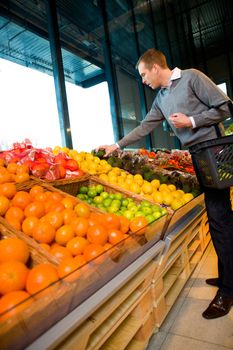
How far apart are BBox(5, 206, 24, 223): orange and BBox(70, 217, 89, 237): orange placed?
0.26 meters

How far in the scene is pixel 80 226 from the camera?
3.99 ft

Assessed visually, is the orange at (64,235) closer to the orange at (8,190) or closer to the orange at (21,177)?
the orange at (8,190)

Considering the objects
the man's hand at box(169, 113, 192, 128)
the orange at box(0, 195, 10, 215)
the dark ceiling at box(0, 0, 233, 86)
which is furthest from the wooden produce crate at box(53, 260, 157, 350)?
the dark ceiling at box(0, 0, 233, 86)

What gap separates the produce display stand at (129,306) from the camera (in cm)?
80

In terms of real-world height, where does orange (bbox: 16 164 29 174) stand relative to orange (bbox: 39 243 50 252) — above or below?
above

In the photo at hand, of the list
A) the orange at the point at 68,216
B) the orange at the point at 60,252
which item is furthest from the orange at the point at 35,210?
the orange at the point at 60,252

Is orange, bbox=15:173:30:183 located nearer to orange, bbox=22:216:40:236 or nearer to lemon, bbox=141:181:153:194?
orange, bbox=22:216:40:236

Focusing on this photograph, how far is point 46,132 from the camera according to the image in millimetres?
3633

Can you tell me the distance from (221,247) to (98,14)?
16.3 ft

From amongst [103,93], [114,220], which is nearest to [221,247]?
[114,220]

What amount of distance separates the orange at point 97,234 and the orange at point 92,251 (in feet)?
0.16

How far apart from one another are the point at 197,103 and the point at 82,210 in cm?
99

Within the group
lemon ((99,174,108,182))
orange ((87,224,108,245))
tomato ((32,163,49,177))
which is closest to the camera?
orange ((87,224,108,245))

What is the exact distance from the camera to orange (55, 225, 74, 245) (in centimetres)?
117
